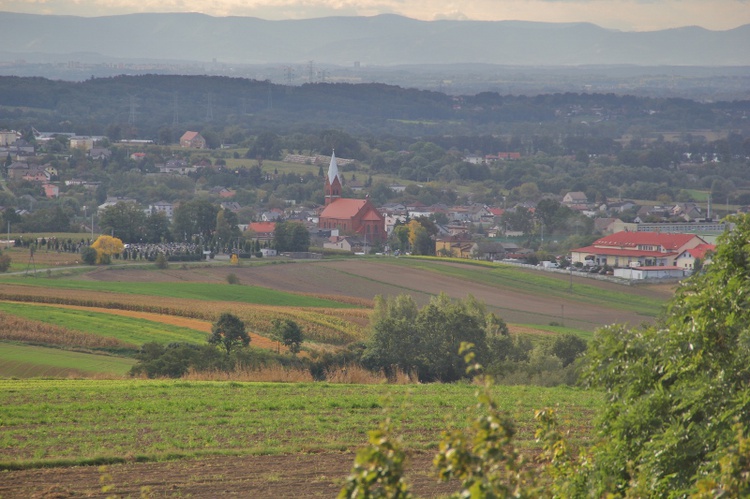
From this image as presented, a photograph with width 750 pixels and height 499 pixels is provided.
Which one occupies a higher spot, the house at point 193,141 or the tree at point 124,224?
the house at point 193,141

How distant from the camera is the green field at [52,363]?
2608 centimetres

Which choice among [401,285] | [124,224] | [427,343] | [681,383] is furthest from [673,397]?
[124,224]

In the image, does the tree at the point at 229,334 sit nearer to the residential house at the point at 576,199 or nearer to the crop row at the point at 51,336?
the crop row at the point at 51,336

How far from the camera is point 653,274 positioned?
61.6 metres

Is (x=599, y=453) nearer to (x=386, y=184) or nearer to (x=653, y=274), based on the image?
(x=653, y=274)

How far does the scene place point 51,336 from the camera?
32125 millimetres

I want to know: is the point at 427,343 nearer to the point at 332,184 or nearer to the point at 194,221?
the point at 194,221

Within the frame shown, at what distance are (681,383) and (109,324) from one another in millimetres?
27967

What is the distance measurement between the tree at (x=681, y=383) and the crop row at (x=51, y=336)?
23139mm

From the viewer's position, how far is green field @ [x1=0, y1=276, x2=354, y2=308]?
4603 cm

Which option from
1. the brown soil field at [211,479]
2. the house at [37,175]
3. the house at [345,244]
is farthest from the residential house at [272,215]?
the brown soil field at [211,479]

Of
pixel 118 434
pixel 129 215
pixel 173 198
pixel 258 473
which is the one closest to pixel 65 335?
pixel 118 434

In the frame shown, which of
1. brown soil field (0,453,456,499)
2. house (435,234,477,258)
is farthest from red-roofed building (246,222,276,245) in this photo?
brown soil field (0,453,456,499)

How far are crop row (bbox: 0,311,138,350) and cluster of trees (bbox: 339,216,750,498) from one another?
2304 centimetres
